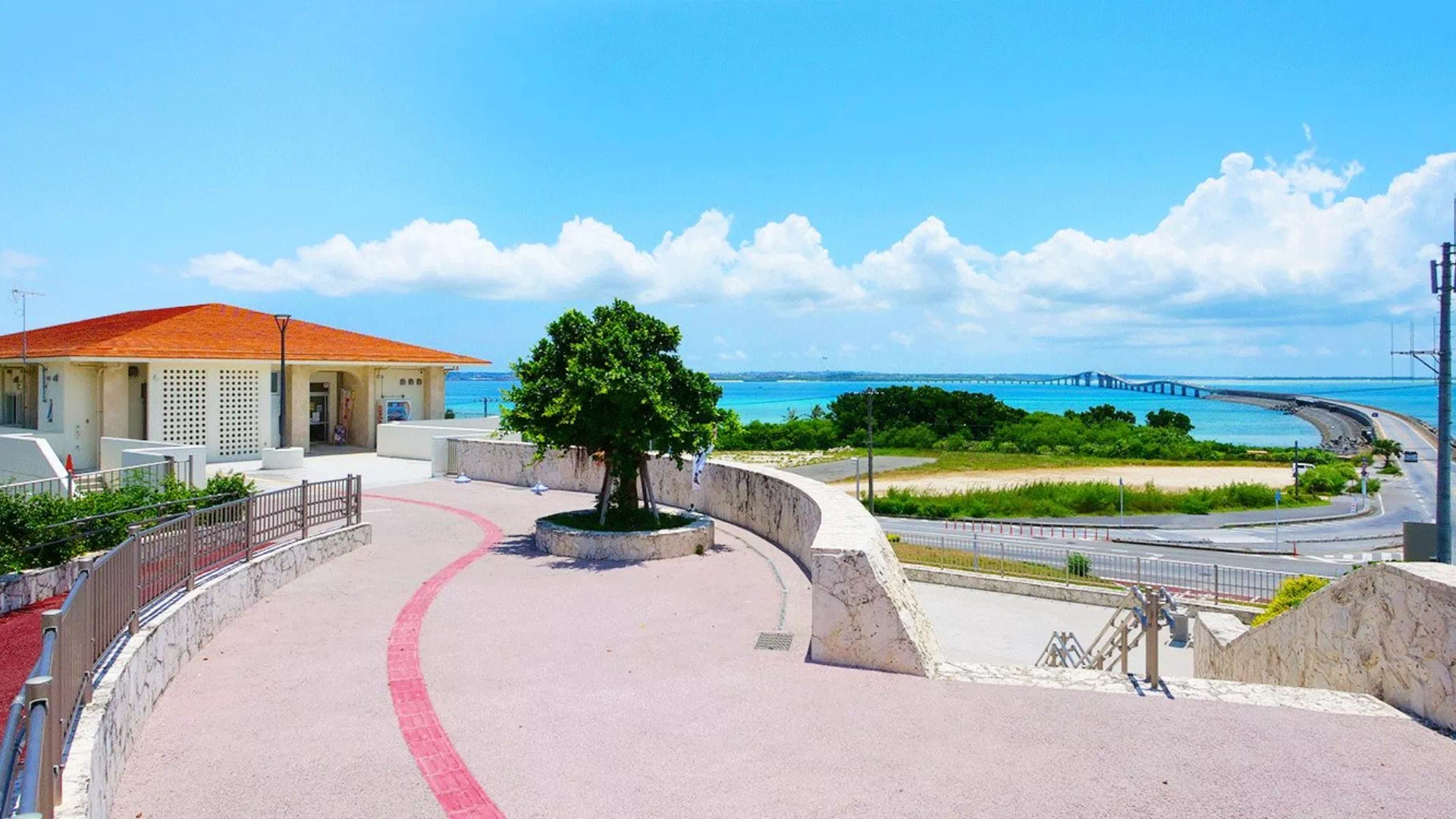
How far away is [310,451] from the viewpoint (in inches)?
1107

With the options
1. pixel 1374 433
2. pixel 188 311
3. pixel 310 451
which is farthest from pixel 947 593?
pixel 1374 433

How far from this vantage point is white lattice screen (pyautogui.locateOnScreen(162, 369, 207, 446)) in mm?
24969

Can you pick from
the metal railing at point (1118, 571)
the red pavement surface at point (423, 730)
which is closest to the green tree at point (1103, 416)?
the metal railing at point (1118, 571)

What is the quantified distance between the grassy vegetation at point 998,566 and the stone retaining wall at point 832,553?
8555 mm

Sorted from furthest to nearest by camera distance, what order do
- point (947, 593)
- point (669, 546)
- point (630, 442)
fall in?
point (947, 593)
point (630, 442)
point (669, 546)

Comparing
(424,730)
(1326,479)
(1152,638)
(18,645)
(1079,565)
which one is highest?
(1152,638)

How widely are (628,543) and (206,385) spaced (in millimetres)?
19982

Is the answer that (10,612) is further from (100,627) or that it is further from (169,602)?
(100,627)

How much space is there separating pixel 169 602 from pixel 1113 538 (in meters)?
36.5

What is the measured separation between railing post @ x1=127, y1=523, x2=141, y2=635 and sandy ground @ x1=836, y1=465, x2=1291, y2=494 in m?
44.5

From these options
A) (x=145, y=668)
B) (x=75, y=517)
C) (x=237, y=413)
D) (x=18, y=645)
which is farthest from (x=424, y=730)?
(x=237, y=413)

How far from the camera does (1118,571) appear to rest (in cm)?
2459

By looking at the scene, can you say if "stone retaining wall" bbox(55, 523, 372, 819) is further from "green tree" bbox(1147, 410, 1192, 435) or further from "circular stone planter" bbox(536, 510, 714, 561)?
"green tree" bbox(1147, 410, 1192, 435)

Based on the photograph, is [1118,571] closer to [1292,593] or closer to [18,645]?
[1292,593]
